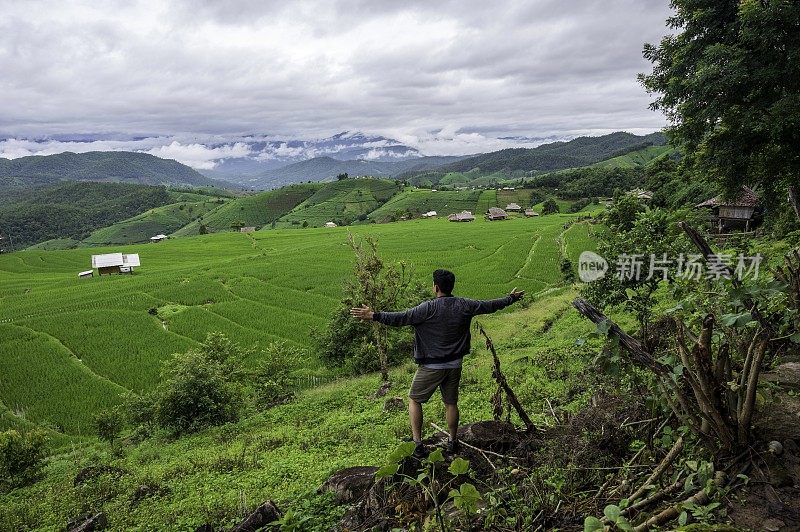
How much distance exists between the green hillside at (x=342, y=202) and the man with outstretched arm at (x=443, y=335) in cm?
12348

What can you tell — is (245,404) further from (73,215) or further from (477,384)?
(73,215)

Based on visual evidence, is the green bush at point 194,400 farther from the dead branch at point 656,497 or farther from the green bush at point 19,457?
the dead branch at point 656,497

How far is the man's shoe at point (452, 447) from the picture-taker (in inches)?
222

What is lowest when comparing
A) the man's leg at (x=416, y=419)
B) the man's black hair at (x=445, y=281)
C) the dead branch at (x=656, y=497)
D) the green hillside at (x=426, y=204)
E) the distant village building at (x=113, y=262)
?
the distant village building at (x=113, y=262)

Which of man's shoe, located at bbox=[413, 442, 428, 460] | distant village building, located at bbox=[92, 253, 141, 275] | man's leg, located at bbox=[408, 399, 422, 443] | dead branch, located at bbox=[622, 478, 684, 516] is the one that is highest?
dead branch, located at bbox=[622, 478, 684, 516]

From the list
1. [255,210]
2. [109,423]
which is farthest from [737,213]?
[255,210]

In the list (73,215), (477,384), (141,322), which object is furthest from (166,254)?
(73,215)

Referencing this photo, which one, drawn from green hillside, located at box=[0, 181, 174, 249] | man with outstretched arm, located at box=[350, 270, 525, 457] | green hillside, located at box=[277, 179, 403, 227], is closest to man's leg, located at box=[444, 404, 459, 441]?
man with outstretched arm, located at box=[350, 270, 525, 457]

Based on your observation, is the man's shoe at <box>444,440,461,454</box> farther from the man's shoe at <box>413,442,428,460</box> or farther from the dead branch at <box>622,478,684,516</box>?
the dead branch at <box>622,478,684,516</box>

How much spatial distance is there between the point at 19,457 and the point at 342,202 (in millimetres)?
143742

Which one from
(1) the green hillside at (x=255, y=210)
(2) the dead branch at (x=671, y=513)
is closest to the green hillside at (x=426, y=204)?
(1) the green hillside at (x=255, y=210)

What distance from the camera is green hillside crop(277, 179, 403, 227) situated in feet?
455

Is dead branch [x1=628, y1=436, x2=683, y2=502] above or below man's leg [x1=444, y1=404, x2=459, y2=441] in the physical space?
above

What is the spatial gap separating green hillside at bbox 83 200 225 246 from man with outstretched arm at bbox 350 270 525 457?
158642mm
